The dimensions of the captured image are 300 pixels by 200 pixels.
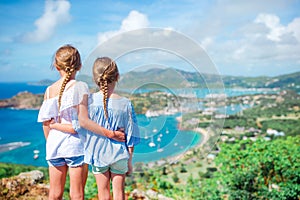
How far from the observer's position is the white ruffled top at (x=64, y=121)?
1.95 meters

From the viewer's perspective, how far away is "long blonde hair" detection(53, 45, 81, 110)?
1.98 m

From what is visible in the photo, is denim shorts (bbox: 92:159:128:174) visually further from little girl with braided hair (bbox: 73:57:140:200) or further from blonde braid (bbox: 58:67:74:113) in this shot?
blonde braid (bbox: 58:67:74:113)

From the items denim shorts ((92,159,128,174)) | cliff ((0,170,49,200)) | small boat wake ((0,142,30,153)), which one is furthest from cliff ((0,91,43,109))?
denim shorts ((92,159,128,174))

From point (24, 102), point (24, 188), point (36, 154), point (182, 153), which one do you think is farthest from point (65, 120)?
point (24, 102)

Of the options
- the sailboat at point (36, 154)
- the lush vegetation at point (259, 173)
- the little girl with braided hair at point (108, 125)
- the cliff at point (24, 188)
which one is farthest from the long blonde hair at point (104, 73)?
the sailboat at point (36, 154)

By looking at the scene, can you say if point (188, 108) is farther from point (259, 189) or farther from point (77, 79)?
point (259, 189)

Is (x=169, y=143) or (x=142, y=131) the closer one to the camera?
(x=142, y=131)

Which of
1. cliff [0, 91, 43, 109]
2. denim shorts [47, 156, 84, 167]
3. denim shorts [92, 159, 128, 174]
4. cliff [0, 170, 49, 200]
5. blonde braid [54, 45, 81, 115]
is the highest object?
cliff [0, 91, 43, 109]

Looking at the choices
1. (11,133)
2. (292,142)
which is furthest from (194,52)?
(11,133)

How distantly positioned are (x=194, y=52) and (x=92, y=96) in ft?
2.54

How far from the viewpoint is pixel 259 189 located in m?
4.86

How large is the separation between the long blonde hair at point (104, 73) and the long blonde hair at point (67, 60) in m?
0.16

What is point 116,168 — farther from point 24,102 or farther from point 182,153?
point 24,102

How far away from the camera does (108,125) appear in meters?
1.93
